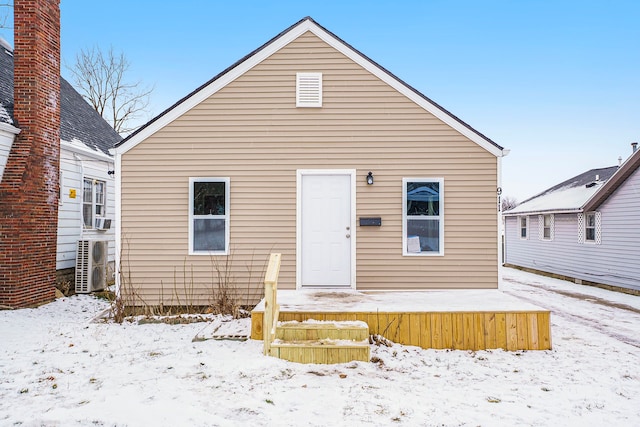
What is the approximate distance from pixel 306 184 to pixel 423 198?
7.00 ft

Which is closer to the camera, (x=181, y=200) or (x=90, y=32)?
(x=181, y=200)

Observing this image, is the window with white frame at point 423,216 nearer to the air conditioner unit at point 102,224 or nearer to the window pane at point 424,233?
the window pane at point 424,233

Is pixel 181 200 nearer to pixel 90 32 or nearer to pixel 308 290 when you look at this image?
pixel 308 290

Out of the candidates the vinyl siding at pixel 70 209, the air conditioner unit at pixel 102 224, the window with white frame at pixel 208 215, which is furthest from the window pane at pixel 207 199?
the air conditioner unit at pixel 102 224

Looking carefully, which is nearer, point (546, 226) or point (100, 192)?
point (100, 192)

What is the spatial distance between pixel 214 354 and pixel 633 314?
27.8ft

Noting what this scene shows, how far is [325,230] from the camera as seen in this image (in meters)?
7.35

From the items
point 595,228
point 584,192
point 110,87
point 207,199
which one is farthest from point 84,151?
point 584,192

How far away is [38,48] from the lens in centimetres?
810

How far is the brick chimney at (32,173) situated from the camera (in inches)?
302

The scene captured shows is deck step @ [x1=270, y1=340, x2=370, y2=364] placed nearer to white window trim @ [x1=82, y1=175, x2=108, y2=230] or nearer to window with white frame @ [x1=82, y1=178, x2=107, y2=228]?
white window trim @ [x1=82, y1=175, x2=108, y2=230]

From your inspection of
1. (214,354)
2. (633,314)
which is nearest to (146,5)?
(214,354)

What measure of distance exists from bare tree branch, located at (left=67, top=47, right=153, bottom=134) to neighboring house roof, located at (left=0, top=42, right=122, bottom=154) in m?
8.18

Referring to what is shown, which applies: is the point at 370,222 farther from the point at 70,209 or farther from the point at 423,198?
the point at 70,209
